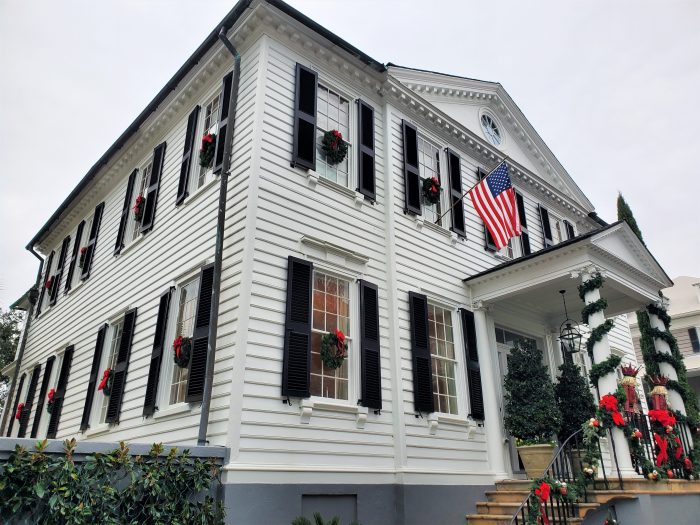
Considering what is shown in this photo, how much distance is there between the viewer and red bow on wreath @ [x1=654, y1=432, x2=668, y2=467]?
8336mm

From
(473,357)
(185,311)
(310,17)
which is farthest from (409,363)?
(310,17)

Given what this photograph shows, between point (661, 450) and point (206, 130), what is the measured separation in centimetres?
956

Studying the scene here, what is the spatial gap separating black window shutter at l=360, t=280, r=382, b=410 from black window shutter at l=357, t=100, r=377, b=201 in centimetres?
179

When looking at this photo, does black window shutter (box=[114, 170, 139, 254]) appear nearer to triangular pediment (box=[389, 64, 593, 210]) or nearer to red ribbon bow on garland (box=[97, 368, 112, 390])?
red ribbon bow on garland (box=[97, 368, 112, 390])

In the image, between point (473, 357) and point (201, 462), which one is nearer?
point (201, 462)

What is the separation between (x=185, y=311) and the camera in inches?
326

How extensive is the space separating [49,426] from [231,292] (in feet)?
24.9

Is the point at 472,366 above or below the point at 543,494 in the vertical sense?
above

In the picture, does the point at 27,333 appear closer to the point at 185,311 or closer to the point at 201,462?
the point at 185,311

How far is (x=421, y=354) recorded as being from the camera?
8484 millimetres

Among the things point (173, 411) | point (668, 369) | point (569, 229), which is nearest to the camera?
point (173, 411)

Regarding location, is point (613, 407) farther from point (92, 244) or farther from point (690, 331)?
point (690, 331)

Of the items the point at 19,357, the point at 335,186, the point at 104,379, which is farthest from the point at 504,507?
the point at 19,357

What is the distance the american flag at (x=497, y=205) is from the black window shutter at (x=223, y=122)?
4693mm
